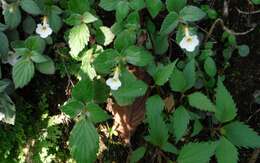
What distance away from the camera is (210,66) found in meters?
1.88

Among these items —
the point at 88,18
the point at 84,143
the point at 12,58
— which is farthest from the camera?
the point at 12,58

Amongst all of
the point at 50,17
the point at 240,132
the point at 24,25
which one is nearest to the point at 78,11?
the point at 50,17

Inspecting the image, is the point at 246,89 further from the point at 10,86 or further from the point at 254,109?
the point at 10,86

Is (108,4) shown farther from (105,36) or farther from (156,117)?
(156,117)

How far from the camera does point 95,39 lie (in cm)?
192

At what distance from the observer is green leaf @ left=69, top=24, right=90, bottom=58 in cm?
183

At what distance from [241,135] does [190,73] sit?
319 millimetres

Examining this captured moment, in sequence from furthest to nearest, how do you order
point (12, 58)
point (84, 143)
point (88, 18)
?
point (12, 58), point (88, 18), point (84, 143)

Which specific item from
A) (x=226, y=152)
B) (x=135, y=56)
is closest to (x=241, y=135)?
(x=226, y=152)

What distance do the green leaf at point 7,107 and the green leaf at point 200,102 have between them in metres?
0.72

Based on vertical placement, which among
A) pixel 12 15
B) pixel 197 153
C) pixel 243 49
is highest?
pixel 12 15

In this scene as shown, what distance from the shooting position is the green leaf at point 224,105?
1.79 m

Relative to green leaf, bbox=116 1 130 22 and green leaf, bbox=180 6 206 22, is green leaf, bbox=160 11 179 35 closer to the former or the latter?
green leaf, bbox=180 6 206 22

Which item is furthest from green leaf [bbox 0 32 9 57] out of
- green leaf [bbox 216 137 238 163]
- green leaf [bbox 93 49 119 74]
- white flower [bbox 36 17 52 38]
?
green leaf [bbox 216 137 238 163]
